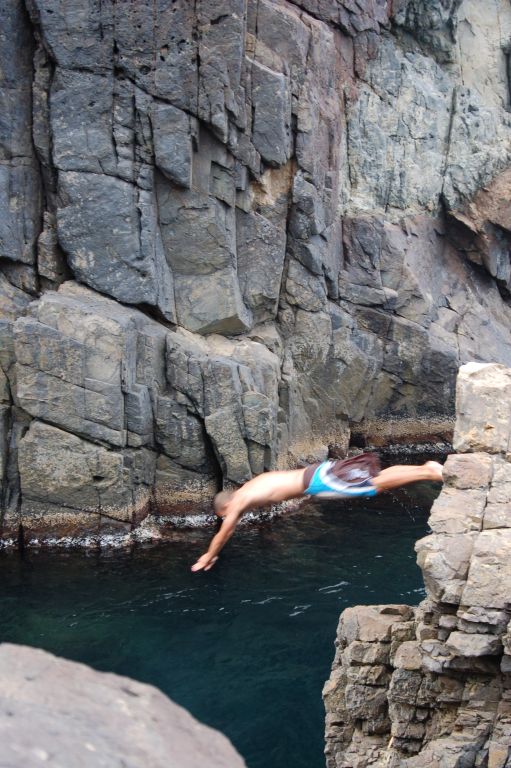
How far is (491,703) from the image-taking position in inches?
346

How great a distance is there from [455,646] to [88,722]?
6.69 metres

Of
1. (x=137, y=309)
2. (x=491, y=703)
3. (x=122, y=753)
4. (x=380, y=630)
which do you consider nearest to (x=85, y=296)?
(x=137, y=309)

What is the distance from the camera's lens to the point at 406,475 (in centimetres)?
991

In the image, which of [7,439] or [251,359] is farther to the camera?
[251,359]

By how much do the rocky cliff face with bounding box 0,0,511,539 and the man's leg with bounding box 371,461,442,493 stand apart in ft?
37.2

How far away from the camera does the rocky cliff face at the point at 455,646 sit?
850 cm

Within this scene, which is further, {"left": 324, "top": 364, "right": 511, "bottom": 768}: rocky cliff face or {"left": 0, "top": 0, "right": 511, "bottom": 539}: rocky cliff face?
{"left": 0, "top": 0, "right": 511, "bottom": 539}: rocky cliff face

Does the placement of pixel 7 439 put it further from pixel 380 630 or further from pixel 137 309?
pixel 380 630

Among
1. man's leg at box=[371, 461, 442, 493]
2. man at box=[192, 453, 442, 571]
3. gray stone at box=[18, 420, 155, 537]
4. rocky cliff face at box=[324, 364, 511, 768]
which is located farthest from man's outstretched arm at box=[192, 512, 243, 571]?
gray stone at box=[18, 420, 155, 537]

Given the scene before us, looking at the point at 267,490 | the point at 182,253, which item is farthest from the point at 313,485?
the point at 182,253

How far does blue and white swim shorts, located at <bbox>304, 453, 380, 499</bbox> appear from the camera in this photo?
10.5 metres

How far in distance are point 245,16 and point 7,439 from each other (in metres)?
13.0

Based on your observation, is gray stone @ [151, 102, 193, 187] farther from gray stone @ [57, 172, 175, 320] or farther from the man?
the man

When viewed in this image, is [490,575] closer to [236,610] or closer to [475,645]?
[475,645]
